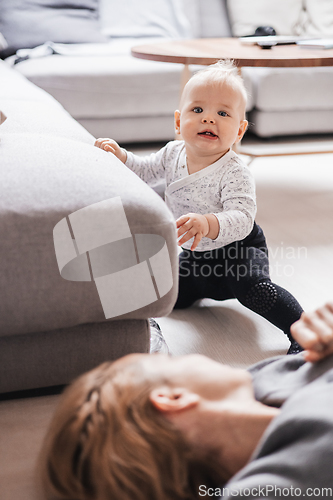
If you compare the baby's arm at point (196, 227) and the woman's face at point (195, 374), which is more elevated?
the baby's arm at point (196, 227)

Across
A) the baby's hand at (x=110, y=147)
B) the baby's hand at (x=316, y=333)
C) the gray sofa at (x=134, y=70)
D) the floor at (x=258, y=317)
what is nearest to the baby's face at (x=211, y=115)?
the baby's hand at (x=110, y=147)

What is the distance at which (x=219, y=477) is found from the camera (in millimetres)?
586

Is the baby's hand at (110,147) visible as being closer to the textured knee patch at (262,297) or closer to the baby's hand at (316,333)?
the textured knee patch at (262,297)

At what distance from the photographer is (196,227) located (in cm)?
102

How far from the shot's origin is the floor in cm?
83

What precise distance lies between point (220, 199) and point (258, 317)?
1.00 feet

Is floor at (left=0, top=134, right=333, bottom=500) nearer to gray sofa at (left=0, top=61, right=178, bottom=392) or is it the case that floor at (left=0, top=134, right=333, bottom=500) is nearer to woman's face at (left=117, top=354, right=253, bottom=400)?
gray sofa at (left=0, top=61, right=178, bottom=392)

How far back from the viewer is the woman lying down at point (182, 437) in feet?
1.74

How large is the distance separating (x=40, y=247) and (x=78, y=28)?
2.45 m

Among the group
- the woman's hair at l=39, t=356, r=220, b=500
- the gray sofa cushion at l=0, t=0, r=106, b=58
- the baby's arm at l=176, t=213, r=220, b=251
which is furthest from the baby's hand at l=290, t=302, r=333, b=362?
the gray sofa cushion at l=0, t=0, r=106, b=58

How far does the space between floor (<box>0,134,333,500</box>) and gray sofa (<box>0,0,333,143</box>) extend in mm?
489

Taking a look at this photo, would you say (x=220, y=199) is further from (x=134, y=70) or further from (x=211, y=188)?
(x=134, y=70)

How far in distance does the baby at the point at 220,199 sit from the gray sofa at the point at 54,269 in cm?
28

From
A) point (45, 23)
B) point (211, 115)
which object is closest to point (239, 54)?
point (211, 115)
